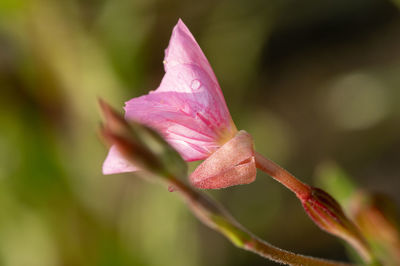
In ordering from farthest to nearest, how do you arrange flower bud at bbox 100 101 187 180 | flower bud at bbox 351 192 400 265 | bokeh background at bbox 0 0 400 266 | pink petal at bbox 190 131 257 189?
bokeh background at bbox 0 0 400 266
flower bud at bbox 351 192 400 265
pink petal at bbox 190 131 257 189
flower bud at bbox 100 101 187 180

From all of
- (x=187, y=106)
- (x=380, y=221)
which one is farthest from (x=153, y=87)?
(x=187, y=106)

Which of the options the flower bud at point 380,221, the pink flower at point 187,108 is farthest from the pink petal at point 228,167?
the flower bud at point 380,221

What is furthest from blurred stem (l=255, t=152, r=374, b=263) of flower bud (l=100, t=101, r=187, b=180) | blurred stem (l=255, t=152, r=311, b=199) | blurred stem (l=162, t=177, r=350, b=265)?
flower bud (l=100, t=101, r=187, b=180)

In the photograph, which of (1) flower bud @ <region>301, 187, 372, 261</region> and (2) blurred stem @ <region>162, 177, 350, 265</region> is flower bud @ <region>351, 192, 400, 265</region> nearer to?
(1) flower bud @ <region>301, 187, 372, 261</region>

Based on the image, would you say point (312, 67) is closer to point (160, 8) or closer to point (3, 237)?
point (160, 8)

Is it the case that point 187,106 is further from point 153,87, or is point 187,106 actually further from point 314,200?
point 153,87

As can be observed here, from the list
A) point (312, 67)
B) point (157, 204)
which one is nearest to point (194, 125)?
point (157, 204)
